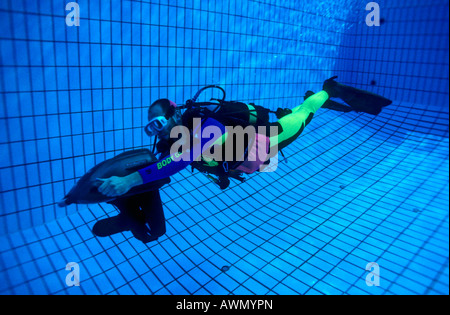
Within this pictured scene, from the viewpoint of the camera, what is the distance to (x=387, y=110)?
3.14m

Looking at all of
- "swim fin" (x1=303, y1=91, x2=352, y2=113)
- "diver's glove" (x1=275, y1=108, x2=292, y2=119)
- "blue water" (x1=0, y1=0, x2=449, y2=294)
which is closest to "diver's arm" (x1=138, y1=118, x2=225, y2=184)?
"blue water" (x1=0, y1=0, x2=449, y2=294)

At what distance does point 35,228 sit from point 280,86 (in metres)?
2.70

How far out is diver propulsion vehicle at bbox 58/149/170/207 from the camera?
49.7 inches

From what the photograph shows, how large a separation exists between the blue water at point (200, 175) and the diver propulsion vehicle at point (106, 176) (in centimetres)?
56

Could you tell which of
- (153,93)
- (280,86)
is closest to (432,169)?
(280,86)

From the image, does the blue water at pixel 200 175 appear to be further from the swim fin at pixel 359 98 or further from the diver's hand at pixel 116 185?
the diver's hand at pixel 116 185

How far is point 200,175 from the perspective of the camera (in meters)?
2.45

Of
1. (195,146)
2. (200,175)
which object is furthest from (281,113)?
(195,146)

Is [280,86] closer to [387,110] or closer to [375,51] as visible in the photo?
[375,51]

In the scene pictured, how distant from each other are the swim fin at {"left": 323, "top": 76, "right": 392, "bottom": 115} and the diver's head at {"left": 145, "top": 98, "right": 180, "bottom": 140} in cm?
153

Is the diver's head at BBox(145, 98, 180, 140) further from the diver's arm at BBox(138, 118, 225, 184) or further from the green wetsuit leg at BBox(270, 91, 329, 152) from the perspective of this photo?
the green wetsuit leg at BBox(270, 91, 329, 152)

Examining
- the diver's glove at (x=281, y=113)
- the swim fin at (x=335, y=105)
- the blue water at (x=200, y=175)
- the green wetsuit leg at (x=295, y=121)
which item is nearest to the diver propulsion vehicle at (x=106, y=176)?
the blue water at (x=200, y=175)

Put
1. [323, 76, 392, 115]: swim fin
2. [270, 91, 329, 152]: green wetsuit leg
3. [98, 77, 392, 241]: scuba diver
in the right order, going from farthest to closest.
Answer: [323, 76, 392, 115]: swim fin, [270, 91, 329, 152]: green wetsuit leg, [98, 77, 392, 241]: scuba diver

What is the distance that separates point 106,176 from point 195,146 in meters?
0.45
